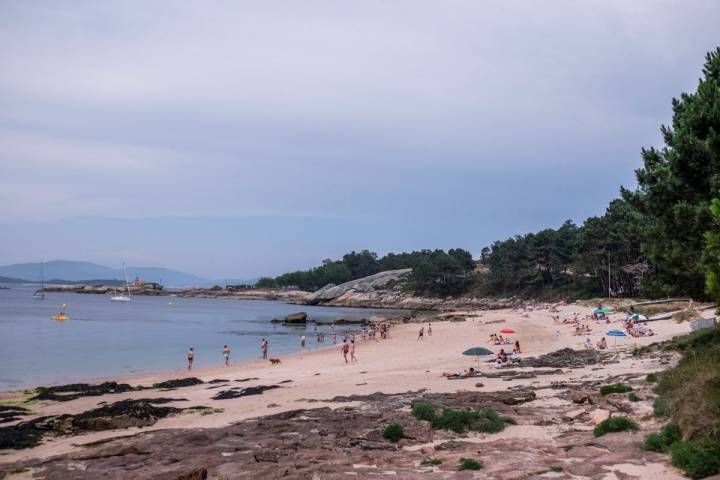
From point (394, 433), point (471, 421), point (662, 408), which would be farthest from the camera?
point (471, 421)

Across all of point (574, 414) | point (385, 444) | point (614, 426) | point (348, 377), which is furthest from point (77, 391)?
point (614, 426)

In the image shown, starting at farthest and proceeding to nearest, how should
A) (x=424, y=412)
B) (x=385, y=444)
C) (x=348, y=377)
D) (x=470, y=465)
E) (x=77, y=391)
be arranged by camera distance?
(x=348, y=377) < (x=77, y=391) < (x=424, y=412) < (x=385, y=444) < (x=470, y=465)

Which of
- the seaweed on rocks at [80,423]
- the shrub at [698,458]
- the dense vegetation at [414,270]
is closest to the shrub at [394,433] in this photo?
the shrub at [698,458]

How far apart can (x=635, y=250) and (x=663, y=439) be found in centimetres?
7585

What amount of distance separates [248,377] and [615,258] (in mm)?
65526

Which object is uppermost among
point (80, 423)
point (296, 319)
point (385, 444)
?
point (385, 444)

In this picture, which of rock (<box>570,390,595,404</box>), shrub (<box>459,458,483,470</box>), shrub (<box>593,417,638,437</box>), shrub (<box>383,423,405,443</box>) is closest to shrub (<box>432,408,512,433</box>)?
shrub (<box>383,423,405,443</box>)

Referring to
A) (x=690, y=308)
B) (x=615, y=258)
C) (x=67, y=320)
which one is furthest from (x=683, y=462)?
(x=67, y=320)

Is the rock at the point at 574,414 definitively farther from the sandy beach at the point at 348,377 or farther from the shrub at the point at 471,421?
the shrub at the point at 471,421

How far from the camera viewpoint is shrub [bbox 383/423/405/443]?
13.7 metres

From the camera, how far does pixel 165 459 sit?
13.0 meters

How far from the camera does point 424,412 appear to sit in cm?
1548

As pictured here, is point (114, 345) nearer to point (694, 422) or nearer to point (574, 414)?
point (574, 414)

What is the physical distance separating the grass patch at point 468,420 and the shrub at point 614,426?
246cm
